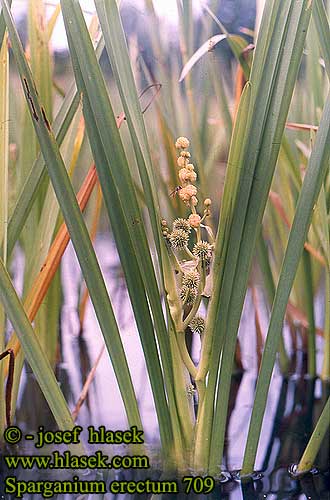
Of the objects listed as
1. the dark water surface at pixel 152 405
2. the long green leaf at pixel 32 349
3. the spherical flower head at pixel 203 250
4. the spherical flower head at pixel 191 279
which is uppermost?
the spherical flower head at pixel 203 250

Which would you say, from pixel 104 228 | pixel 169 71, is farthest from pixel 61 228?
pixel 169 71

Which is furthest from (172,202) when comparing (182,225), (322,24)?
(322,24)

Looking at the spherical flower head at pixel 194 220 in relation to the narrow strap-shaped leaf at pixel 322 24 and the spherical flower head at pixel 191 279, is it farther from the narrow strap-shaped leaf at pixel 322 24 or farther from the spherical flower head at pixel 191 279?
the narrow strap-shaped leaf at pixel 322 24

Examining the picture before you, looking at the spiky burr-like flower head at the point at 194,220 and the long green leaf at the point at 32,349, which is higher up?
the spiky burr-like flower head at the point at 194,220

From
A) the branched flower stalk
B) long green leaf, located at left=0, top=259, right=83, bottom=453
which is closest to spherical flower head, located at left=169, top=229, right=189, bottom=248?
the branched flower stalk

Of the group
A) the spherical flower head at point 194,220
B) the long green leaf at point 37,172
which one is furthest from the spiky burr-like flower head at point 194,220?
the long green leaf at point 37,172

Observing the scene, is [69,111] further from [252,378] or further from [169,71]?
[252,378]

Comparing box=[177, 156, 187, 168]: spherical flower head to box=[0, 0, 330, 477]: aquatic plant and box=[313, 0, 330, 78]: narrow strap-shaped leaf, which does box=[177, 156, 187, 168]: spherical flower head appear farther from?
box=[313, 0, 330, 78]: narrow strap-shaped leaf
